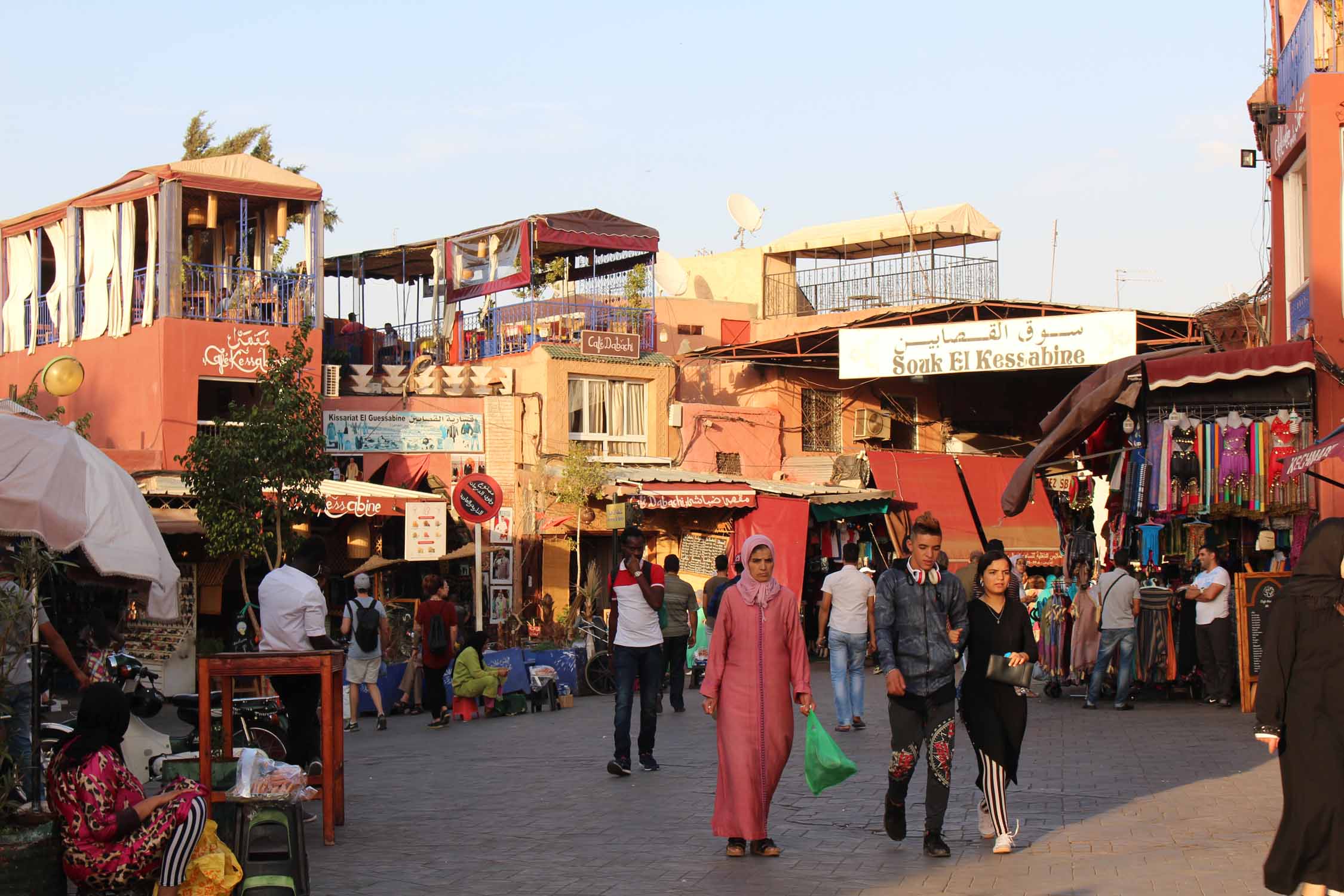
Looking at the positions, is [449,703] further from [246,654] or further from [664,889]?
[664,889]

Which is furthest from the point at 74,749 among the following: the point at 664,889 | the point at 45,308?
the point at 45,308

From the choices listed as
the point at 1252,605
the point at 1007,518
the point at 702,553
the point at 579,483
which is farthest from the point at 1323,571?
the point at 1007,518

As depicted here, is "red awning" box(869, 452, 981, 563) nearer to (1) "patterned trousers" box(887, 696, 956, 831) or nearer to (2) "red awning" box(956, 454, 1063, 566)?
(2) "red awning" box(956, 454, 1063, 566)

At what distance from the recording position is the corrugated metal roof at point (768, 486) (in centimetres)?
2617

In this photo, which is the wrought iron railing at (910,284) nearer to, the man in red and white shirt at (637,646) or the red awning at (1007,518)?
the red awning at (1007,518)

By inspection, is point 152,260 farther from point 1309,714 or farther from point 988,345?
point 1309,714

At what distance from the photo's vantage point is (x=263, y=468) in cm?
1859

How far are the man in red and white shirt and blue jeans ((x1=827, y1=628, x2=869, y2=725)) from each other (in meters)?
2.67

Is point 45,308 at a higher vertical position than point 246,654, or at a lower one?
higher

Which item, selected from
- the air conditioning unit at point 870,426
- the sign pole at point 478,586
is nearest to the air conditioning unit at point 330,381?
the sign pole at point 478,586

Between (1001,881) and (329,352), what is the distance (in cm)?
2436

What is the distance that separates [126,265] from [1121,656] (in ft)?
57.0

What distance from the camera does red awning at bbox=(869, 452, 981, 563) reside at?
28.6 metres

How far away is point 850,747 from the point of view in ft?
43.4
